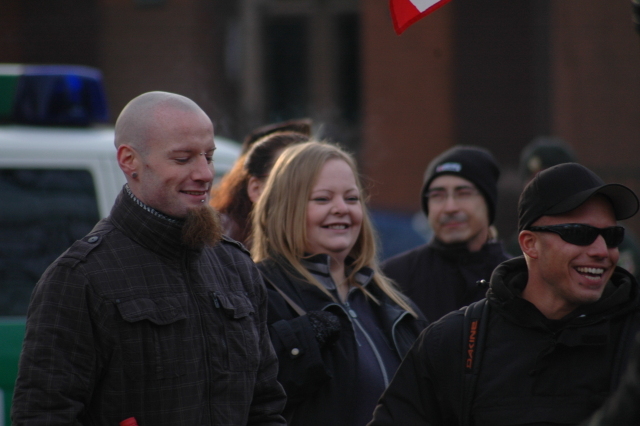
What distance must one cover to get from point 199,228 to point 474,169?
201 cm

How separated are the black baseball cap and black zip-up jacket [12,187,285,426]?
0.93 m

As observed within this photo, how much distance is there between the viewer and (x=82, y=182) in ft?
13.8

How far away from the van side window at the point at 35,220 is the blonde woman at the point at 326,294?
1.04 m

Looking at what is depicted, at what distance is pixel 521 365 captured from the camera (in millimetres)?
2445

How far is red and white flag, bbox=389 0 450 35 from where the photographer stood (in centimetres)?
323

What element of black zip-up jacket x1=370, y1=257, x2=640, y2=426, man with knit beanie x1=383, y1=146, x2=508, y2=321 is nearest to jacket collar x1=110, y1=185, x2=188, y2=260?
black zip-up jacket x1=370, y1=257, x2=640, y2=426

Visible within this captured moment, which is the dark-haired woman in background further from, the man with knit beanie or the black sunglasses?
the black sunglasses

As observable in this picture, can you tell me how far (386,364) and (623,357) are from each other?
3.34ft

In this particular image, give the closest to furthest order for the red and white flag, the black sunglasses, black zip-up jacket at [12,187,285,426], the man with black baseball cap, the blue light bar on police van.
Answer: black zip-up jacket at [12,187,285,426], the man with black baseball cap, the black sunglasses, the red and white flag, the blue light bar on police van

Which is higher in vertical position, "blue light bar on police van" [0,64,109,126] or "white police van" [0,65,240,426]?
"blue light bar on police van" [0,64,109,126]

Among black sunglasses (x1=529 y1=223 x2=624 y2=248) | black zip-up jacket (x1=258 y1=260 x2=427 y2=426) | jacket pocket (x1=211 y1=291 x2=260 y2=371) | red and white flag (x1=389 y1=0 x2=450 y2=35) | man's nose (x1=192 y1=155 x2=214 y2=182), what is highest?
red and white flag (x1=389 y1=0 x2=450 y2=35)

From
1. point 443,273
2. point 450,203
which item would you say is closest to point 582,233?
point 443,273

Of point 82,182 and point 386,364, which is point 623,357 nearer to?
point 386,364

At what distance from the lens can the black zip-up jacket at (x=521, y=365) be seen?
2383 mm
